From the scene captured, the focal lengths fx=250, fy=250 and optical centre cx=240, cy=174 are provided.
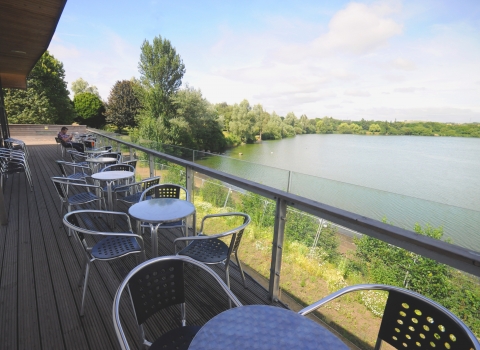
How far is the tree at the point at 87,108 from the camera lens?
1029 inches

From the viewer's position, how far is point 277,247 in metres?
2.08

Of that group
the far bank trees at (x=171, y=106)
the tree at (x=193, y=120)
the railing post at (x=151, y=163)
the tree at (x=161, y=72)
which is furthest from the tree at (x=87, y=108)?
the railing post at (x=151, y=163)

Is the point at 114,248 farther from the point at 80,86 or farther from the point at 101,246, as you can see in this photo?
the point at 80,86

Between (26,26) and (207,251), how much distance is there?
201 inches

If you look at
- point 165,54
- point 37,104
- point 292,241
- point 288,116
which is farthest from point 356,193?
point 288,116

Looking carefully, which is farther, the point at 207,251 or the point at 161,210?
the point at 161,210

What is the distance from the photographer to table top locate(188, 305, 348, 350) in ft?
2.95

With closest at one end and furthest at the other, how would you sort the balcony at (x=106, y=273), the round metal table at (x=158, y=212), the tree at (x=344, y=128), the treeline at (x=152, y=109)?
the balcony at (x=106, y=273)
the round metal table at (x=158, y=212)
the treeline at (x=152, y=109)
the tree at (x=344, y=128)

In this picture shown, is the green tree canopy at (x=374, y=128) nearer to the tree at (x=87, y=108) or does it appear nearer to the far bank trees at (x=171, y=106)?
the far bank trees at (x=171, y=106)

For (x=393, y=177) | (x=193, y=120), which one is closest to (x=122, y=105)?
(x=193, y=120)

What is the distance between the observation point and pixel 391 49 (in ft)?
102

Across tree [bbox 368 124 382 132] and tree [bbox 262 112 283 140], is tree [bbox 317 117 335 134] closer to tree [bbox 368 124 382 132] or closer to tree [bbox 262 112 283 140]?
tree [bbox 368 124 382 132]

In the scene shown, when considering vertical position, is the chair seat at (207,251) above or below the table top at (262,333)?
below

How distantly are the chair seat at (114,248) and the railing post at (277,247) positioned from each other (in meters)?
1.12
